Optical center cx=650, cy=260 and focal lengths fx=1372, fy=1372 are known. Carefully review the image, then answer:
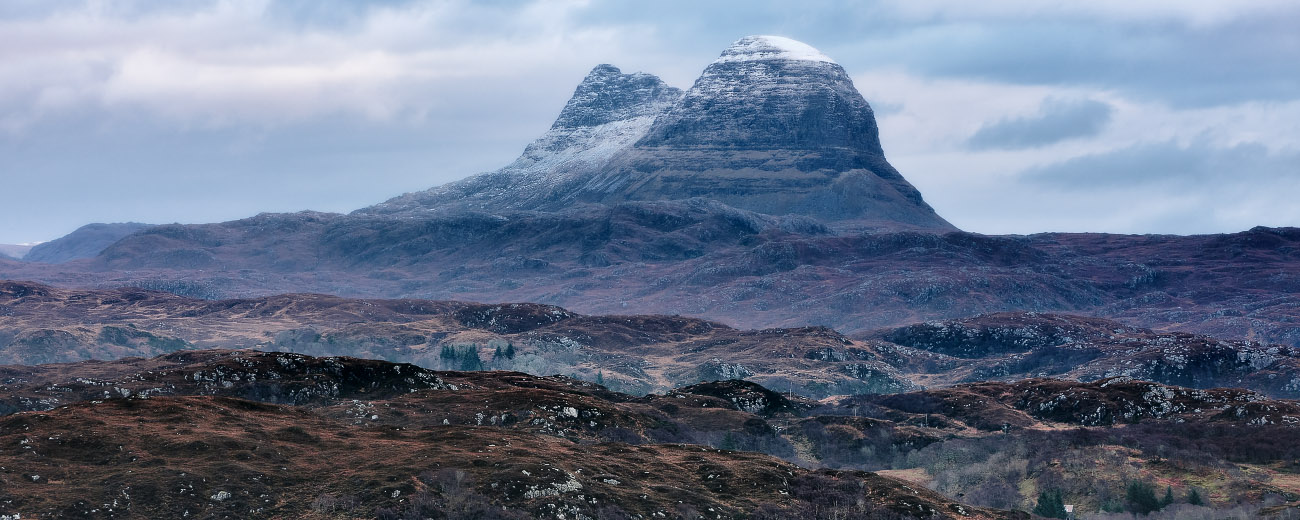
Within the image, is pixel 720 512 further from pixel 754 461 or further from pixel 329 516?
pixel 329 516

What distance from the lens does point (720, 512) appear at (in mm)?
135250

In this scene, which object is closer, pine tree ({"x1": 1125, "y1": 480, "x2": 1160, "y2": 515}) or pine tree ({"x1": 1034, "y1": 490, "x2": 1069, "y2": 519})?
pine tree ({"x1": 1034, "y1": 490, "x2": 1069, "y2": 519})

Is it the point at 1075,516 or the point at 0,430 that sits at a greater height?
the point at 0,430

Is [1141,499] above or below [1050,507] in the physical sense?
above

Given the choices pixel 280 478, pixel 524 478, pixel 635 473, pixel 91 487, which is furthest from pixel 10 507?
pixel 635 473

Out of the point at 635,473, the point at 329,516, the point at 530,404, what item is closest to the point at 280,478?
the point at 329,516

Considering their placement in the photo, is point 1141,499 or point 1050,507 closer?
point 1050,507

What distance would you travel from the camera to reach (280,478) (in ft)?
427

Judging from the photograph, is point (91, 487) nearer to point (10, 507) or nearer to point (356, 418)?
point (10, 507)

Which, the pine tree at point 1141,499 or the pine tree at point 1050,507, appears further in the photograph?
the pine tree at point 1141,499

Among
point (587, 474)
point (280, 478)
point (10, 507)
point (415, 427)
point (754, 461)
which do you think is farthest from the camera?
point (415, 427)

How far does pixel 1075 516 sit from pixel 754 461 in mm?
61388

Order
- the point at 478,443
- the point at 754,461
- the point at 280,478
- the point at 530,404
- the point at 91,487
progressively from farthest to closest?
1. the point at 530,404
2. the point at 754,461
3. the point at 478,443
4. the point at 280,478
5. the point at 91,487

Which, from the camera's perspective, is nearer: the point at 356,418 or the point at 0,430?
the point at 0,430
